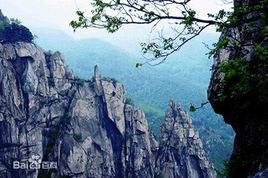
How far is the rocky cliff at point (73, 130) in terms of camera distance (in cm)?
8006

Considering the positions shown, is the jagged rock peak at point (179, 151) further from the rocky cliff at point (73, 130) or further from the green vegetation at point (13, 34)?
the green vegetation at point (13, 34)

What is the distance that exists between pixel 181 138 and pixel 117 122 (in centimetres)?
1861

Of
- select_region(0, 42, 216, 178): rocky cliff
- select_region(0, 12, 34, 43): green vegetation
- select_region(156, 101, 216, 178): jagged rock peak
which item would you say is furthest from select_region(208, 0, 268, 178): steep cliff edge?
select_region(156, 101, 216, 178): jagged rock peak

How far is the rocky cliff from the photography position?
8006cm

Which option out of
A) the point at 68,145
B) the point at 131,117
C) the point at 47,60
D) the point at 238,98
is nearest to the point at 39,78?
the point at 47,60

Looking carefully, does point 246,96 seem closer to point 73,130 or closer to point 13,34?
point 73,130

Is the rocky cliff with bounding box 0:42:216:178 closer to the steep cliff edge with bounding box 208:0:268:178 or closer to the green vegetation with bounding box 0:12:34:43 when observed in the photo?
the green vegetation with bounding box 0:12:34:43

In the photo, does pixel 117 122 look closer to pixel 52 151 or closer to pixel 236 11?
pixel 52 151

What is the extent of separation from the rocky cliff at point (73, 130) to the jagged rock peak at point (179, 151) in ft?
0.80

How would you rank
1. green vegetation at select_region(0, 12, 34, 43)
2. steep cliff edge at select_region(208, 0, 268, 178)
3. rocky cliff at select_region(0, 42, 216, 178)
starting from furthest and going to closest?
green vegetation at select_region(0, 12, 34, 43) < rocky cliff at select_region(0, 42, 216, 178) < steep cliff edge at select_region(208, 0, 268, 178)

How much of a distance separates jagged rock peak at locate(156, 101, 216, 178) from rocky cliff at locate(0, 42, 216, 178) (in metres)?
0.24

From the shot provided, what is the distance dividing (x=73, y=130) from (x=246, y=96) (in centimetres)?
7276

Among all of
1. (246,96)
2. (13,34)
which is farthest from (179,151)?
(246,96)

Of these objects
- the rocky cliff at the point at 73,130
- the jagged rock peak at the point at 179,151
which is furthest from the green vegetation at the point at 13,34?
the jagged rock peak at the point at 179,151
